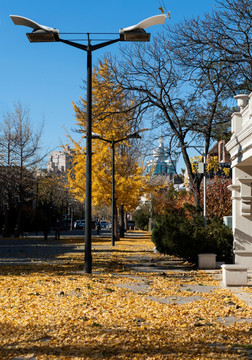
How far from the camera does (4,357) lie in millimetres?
5680

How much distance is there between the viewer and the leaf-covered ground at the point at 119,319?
19.6 ft

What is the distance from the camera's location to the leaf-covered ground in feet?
19.6

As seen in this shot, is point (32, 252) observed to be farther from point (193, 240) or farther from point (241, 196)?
point (241, 196)

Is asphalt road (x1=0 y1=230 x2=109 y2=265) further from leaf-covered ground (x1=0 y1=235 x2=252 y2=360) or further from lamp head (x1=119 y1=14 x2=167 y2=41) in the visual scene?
lamp head (x1=119 y1=14 x2=167 y2=41)

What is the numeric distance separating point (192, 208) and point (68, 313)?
15.7 metres

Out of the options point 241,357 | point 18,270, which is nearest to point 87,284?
point 18,270

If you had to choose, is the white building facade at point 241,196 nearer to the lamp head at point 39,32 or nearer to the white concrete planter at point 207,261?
the white concrete planter at point 207,261

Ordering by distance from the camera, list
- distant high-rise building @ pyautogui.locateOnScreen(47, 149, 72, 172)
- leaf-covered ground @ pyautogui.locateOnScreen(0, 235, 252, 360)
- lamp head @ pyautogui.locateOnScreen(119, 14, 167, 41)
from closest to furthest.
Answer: leaf-covered ground @ pyautogui.locateOnScreen(0, 235, 252, 360) → lamp head @ pyautogui.locateOnScreen(119, 14, 167, 41) → distant high-rise building @ pyautogui.locateOnScreen(47, 149, 72, 172)

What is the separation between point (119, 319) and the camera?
25.5 feet

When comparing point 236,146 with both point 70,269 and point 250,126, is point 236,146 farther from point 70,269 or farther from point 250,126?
point 70,269

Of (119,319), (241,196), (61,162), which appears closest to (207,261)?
(241,196)

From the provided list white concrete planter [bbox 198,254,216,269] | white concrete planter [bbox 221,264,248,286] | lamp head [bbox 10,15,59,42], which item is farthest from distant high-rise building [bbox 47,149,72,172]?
white concrete planter [bbox 221,264,248,286]

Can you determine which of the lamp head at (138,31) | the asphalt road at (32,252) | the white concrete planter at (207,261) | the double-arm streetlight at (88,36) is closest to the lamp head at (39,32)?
the double-arm streetlight at (88,36)

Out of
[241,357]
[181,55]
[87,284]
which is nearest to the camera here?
[241,357]
